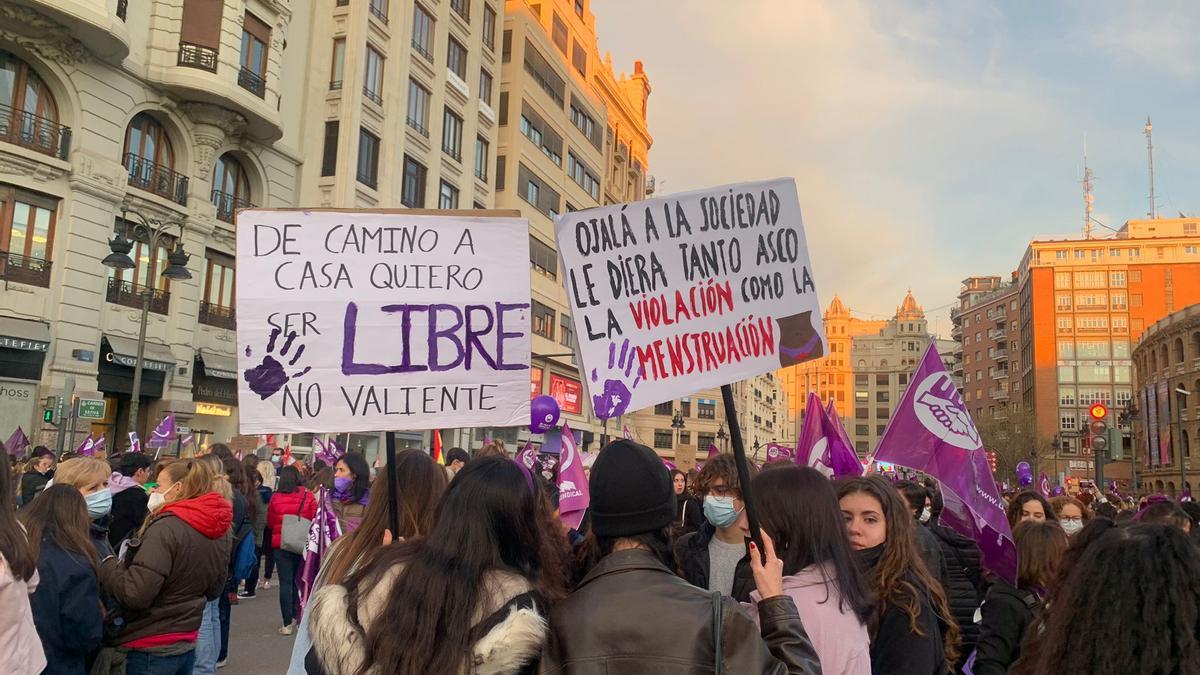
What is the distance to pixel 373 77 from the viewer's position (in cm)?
3081

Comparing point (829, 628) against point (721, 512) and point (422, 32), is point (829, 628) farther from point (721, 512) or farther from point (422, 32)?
point (422, 32)

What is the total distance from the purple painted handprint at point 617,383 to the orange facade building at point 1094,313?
99.5 m

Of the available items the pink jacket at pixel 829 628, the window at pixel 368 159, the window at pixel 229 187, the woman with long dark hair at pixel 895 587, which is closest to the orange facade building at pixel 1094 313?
the window at pixel 368 159

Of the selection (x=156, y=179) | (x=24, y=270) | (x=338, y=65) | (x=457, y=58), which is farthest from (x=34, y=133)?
(x=457, y=58)

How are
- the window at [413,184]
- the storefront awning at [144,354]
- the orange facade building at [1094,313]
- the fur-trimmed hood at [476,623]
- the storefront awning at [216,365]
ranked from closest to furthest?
1. the fur-trimmed hood at [476,623]
2. the storefront awning at [144,354]
3. the storefront awning at [216,365]
4. the window at [413,184]
5. the orange facade building at [1094,313]

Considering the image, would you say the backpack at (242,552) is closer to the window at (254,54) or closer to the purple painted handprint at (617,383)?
the purple painted handprint at (617,383)

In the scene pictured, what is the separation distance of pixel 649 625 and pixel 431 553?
0.72 metres

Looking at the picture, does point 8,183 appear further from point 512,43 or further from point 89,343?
point 512,43

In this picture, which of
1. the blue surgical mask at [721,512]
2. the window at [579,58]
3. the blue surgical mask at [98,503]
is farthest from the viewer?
the window at [579,58]

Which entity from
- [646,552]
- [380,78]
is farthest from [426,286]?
[380,78]

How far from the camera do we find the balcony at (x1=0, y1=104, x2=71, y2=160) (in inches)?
799

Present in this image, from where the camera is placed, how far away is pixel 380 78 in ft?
102

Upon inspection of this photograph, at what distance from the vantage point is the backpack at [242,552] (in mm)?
8109

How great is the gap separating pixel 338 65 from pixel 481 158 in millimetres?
9326
